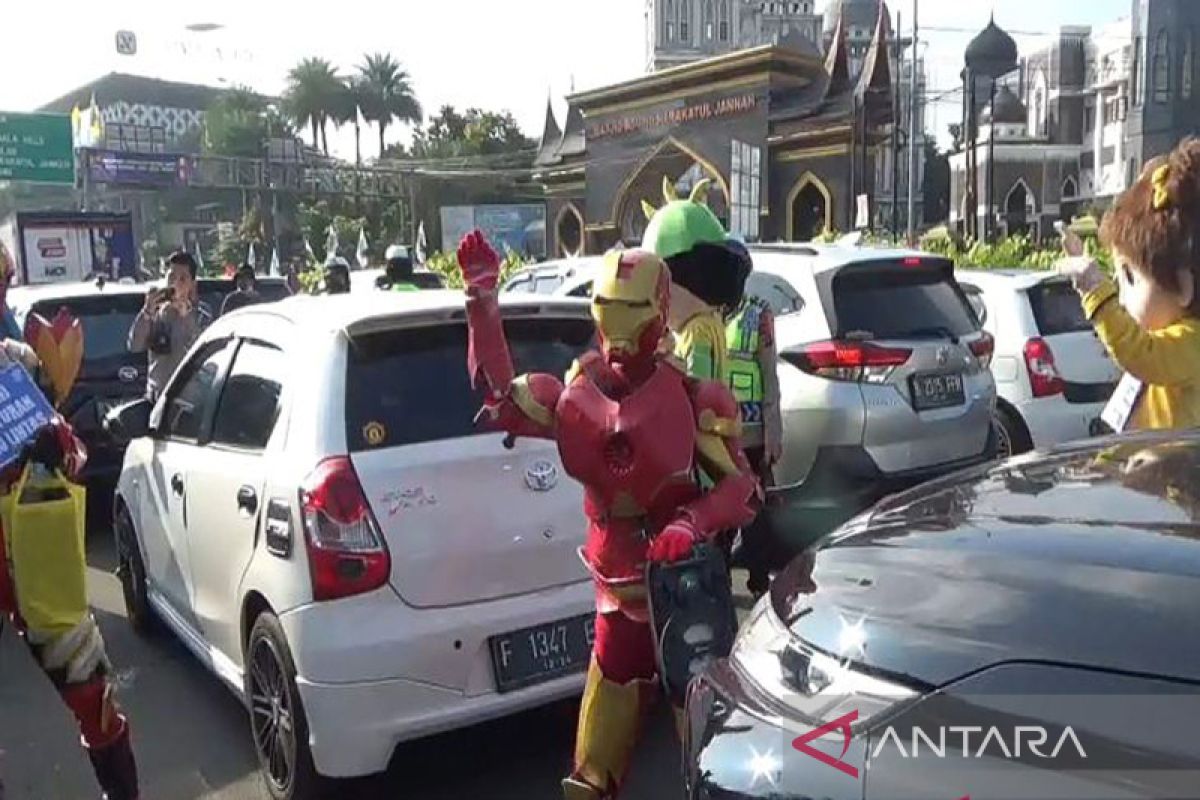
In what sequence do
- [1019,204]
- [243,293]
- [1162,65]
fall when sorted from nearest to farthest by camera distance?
1. [243,293]
2. [1162,65]
3. [1019,204]

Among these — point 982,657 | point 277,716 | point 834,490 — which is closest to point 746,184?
point 834,490

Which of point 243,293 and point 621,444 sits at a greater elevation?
point 243,293

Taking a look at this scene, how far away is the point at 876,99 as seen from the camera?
29.0m

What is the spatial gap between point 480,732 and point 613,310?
2067mm

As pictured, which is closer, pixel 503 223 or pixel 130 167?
pixel 130 167

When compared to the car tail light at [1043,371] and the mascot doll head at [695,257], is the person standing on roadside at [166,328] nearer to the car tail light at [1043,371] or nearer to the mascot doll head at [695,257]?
the mascot doll head at [695,257]

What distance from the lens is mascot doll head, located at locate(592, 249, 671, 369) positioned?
2.72 m

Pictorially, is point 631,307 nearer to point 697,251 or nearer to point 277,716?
point 697,251

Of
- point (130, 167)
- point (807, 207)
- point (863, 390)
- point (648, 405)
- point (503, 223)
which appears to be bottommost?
point (863, 390)

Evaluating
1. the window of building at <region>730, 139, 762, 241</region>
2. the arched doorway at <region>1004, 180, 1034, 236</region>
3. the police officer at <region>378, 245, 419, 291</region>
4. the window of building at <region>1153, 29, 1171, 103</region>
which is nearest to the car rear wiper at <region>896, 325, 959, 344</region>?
the police officer at <region>378, 245, 419, 291</region>

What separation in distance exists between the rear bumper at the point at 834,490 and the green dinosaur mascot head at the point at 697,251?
2.49 meters

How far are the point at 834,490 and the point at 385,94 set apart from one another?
7362cm

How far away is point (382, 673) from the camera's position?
10.7ft

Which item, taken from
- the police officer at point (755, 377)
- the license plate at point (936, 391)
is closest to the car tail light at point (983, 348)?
the license plate at point (936, 391)
